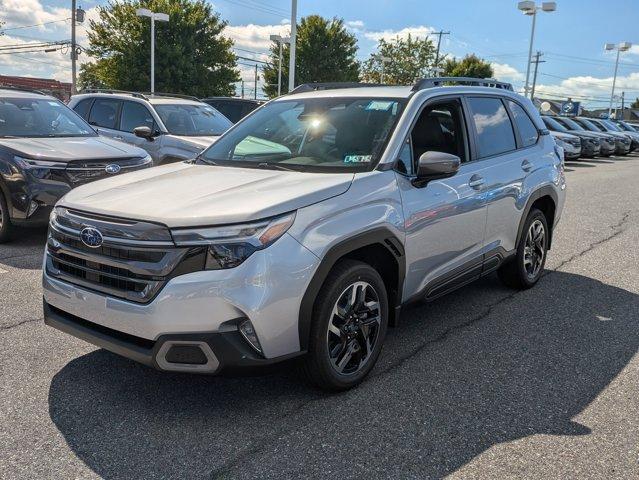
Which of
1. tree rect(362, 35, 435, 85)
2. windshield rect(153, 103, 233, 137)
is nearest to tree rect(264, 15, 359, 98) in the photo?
tree rect(362, 35, 435, 85)

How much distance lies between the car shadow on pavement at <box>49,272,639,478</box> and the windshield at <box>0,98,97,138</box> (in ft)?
15.2

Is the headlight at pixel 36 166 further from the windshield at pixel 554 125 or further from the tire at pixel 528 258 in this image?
the windshield at pixel 554 125

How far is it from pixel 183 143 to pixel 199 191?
20.5 ft

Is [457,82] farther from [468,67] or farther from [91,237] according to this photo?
[468,67]

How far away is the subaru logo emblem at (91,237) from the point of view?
3014 millimetres

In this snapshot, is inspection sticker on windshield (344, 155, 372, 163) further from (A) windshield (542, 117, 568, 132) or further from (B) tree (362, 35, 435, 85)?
(B) tree (362, 35, 435, 85)

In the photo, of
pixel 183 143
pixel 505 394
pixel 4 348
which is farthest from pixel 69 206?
pixel 183 143

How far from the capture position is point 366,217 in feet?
10.9

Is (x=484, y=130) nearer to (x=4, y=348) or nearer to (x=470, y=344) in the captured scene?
(x=470, y=344)

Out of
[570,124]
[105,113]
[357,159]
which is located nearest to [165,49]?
[570,124]

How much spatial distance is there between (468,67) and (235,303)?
58.3 metres

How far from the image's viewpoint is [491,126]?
486cm

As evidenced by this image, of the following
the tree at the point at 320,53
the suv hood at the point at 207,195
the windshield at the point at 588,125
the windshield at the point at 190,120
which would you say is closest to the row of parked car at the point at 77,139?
the windshield at the point at 190,120

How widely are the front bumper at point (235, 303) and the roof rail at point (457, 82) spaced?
1906mm
